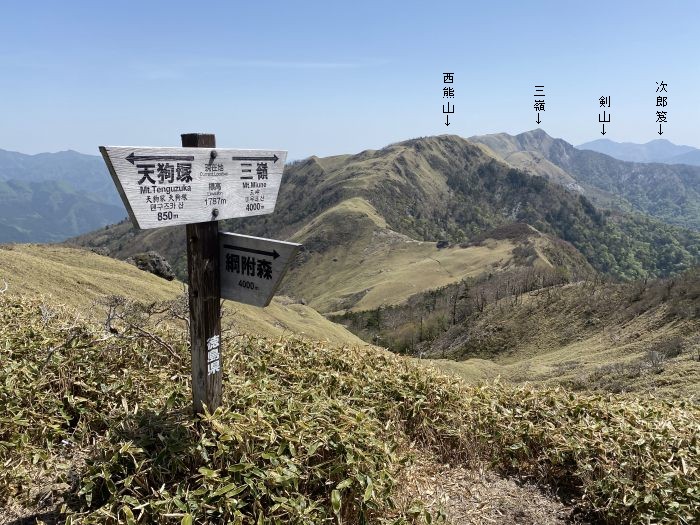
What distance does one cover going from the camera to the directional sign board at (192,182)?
4.38 meters

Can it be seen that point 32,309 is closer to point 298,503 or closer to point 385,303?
point 298,503

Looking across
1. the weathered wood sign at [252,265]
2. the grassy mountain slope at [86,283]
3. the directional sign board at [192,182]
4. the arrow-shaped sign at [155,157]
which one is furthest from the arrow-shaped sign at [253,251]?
the grassy mountain slope at [86,283]

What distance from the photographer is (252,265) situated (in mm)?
5199

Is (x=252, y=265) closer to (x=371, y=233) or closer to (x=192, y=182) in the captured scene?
(x=192, y=182)

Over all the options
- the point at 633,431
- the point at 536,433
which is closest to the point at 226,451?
the point at 536,433

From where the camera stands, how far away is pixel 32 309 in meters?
10.4

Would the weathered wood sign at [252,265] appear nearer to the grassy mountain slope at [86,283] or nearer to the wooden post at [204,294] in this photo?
the wooden post at [204,294]

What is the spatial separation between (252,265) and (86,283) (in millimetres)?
22703

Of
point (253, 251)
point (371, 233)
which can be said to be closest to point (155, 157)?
point (253, 251)

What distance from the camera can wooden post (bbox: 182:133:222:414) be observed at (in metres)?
5.23

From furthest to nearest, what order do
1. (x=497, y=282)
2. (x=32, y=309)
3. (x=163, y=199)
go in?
1. (x=497, y=282)
2. (x=32, y=309)
3. (x=163, y=199)

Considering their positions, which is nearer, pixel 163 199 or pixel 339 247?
pixel 163 199

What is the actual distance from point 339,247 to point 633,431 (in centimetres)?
14180

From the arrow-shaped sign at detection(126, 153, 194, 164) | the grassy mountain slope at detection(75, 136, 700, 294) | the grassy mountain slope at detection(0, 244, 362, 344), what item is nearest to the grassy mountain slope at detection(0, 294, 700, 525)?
the arrow-shaped sign at detection(126, 153, 194, 164)
